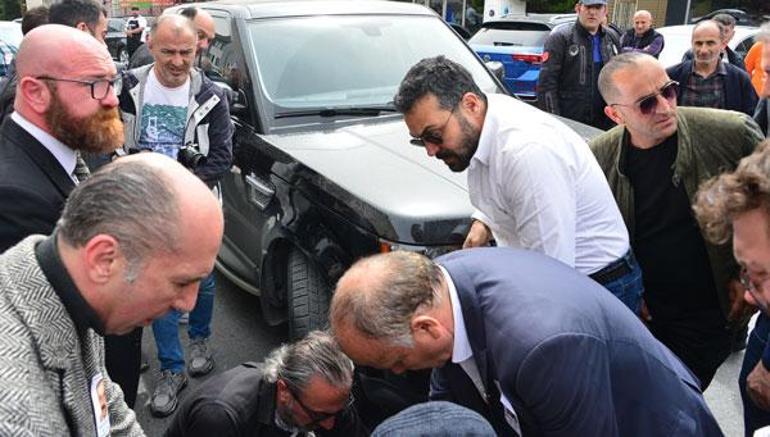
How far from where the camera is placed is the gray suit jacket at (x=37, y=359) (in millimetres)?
1046

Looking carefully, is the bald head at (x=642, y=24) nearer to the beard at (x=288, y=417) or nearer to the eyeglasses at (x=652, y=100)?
the eyeglasses at (x=652, y=100)

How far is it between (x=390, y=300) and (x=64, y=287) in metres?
0.69

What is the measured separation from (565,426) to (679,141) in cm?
138

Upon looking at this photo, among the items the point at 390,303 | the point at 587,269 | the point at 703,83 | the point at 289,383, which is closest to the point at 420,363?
the point at 390,303

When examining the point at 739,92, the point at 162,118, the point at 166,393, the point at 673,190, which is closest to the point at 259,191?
the point at 162,118

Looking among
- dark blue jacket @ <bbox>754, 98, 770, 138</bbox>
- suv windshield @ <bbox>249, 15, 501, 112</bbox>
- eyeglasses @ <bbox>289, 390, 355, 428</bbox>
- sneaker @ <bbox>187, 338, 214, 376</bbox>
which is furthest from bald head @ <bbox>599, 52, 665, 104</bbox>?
sneaker @ <bbox>187, 338, 214, 376</bbox>

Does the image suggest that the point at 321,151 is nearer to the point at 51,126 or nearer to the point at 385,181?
the point at 385,181

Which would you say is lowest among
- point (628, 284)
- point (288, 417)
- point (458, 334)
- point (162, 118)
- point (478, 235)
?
point (288, 417)

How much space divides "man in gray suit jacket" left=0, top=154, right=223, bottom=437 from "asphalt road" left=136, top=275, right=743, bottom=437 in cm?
202

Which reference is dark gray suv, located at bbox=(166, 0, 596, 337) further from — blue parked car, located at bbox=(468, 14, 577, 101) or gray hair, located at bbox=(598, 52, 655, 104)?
blue parked car, located at bbox=(468, 14, 577, 101)

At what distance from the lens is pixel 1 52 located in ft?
30.0

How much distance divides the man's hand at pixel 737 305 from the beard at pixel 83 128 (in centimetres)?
228

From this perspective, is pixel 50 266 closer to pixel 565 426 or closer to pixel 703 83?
pixel 565 426

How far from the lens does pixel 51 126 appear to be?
6.52ft
